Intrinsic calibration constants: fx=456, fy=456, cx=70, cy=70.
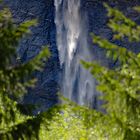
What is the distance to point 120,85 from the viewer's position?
19.0 feet

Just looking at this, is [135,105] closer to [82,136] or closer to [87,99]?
[82,136]

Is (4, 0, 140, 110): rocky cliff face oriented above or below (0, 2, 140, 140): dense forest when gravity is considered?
below

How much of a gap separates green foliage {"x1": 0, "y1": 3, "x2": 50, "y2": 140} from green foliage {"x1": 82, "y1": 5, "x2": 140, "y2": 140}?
0.76m

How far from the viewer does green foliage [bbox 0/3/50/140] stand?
5.74 m

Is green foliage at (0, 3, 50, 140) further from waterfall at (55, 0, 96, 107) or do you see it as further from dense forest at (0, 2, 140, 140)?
waterfall at (55, 0, 96, 107)

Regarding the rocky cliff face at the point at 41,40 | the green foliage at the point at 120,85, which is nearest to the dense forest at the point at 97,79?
the green foliage at the point at 120,85

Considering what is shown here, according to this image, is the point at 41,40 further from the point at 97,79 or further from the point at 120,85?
the point at 120,85

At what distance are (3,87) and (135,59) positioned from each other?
5.82ft

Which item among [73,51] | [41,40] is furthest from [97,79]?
[41,40]

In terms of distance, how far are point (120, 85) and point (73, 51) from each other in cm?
2053

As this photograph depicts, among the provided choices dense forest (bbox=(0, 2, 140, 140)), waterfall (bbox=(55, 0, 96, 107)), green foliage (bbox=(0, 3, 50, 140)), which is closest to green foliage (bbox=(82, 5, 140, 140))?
dense forest (bbox=(0, 2, 140, 140))

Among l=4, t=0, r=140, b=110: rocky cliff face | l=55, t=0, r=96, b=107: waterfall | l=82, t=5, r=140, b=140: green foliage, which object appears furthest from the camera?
l=4, t=0, r=140, b=110: rocky cliff face

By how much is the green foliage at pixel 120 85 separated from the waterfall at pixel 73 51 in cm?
1830

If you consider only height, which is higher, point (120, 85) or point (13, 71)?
point (13, 71)
